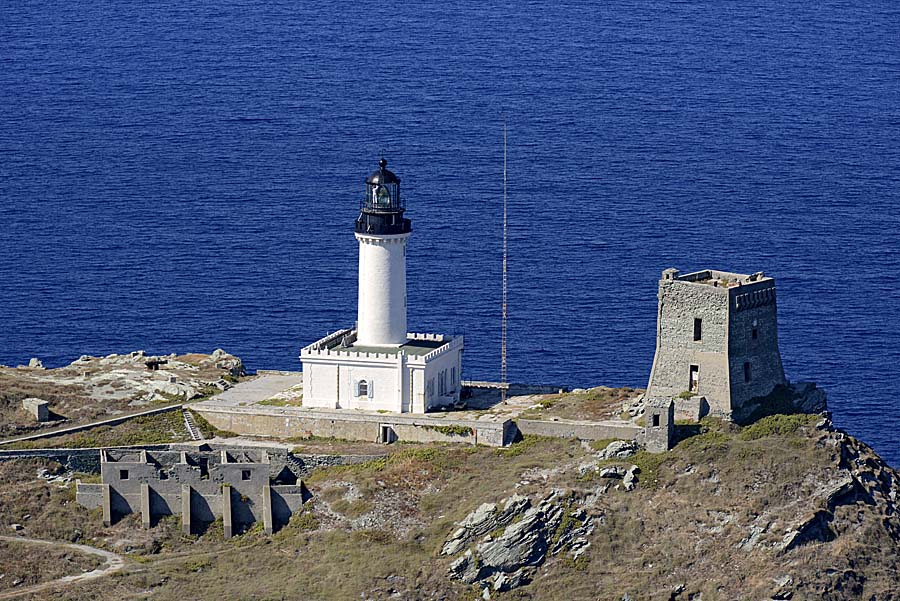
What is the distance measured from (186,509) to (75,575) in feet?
22.2

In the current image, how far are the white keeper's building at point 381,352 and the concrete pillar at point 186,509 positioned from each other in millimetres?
10922

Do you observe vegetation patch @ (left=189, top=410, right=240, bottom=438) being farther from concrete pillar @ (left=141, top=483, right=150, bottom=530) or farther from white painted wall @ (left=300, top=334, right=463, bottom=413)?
concrete pillar @ (left=141, top=483, right=150, bottom=530)

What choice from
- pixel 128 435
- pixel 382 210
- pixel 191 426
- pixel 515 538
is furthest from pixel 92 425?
pixel 515 538

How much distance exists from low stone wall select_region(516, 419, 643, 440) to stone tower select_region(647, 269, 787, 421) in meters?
3.04

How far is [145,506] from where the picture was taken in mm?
105000

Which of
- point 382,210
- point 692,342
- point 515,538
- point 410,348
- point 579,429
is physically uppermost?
point 382,210

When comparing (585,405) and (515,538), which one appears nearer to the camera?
(515,538)

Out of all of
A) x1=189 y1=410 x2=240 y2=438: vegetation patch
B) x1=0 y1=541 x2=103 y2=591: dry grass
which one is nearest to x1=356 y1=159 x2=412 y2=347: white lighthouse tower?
x1=189 y1=410 x2=240 y2=438: vegetation patch

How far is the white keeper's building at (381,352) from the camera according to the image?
11181 cm

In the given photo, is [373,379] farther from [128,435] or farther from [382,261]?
[128,435]

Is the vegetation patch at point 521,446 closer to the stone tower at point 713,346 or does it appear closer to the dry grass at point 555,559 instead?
the dry grass at point 555,559

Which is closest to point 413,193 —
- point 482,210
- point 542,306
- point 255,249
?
point 482,210

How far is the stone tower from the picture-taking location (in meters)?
106

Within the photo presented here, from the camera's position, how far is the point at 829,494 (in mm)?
100500
